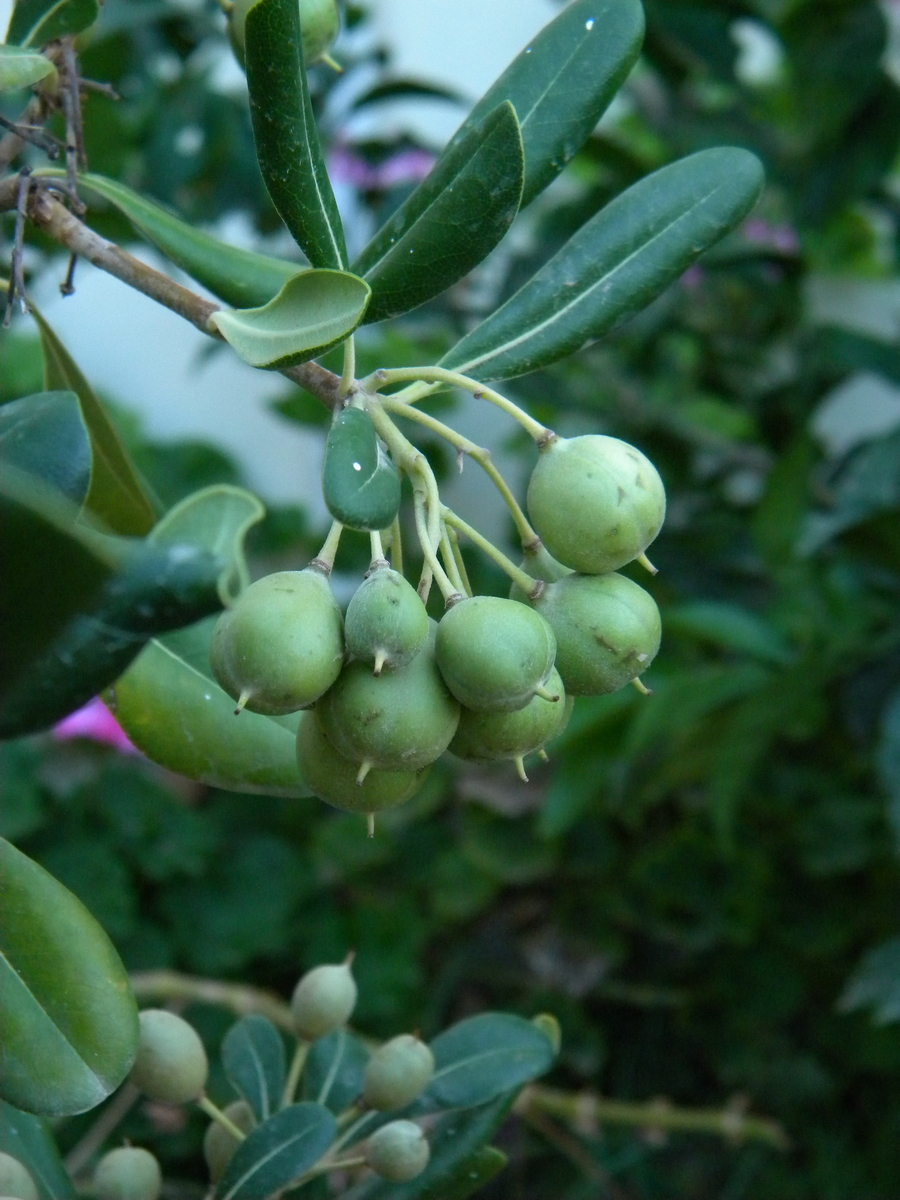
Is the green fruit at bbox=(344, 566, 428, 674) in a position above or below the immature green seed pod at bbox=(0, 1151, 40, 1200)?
above

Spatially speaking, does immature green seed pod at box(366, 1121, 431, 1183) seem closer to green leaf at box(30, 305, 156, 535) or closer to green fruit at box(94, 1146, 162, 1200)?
green fruit at box(94, 1146, 162, 1200)

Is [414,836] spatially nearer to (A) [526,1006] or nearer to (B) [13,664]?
(A) [526,1006]

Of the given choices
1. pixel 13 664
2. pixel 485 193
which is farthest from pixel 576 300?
pixel 13 664

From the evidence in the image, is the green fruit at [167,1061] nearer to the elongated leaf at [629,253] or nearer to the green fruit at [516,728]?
the green fruit at [516,728]

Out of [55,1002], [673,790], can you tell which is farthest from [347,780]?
[673,790]

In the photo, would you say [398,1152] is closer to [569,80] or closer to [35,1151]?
[35,1151]

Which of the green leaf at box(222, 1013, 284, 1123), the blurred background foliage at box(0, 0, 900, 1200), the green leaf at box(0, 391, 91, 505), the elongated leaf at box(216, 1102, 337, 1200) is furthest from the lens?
the blurred background foliage at box(0, 0, 900, 1200)

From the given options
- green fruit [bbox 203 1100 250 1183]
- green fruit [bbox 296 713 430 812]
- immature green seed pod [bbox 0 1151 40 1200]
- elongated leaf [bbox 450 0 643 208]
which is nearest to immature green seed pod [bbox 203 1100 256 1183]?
green fruit [bbox 203 1100 250 1183]

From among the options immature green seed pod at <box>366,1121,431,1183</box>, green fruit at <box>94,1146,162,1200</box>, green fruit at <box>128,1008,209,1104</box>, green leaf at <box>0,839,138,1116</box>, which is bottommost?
green fruit at <box>94,1146,162,1200</box>
